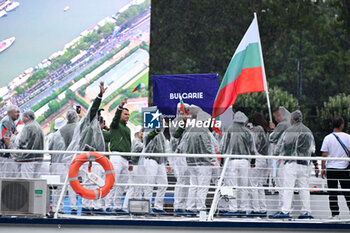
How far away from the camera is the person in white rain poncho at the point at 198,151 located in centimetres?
862

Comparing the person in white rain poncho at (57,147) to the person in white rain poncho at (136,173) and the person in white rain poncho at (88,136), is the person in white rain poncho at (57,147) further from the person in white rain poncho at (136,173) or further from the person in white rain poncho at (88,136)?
the person in white rain poncho at (136,173)

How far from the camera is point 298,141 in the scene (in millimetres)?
8836

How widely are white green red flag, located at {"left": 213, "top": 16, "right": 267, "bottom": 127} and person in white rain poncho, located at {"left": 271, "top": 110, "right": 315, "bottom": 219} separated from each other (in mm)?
702

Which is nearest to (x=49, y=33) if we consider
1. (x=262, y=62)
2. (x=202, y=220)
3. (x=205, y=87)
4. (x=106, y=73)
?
(x=106, y=73)

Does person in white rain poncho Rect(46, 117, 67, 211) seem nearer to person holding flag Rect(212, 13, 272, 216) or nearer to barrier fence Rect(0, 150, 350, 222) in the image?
barrier fence Rect(0, 150, 350, 222)

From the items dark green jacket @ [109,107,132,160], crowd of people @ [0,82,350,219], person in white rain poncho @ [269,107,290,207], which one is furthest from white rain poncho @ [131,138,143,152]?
person in white rain poncho @ [269,107,290,207]

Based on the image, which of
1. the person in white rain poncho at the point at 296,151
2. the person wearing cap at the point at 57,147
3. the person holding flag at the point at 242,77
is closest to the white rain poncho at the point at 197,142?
the person holding flag at the point at 242,77

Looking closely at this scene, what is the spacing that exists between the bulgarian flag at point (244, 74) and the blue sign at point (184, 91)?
15 cm

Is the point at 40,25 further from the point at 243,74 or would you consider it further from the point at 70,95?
the point at 243,74

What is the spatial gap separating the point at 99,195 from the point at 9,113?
275 cm

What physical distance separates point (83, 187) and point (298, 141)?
288 centimetres

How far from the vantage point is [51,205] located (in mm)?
8188

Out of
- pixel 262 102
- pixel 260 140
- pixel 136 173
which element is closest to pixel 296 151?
pixel 260 140

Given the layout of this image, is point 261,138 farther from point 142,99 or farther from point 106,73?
point 106,73
